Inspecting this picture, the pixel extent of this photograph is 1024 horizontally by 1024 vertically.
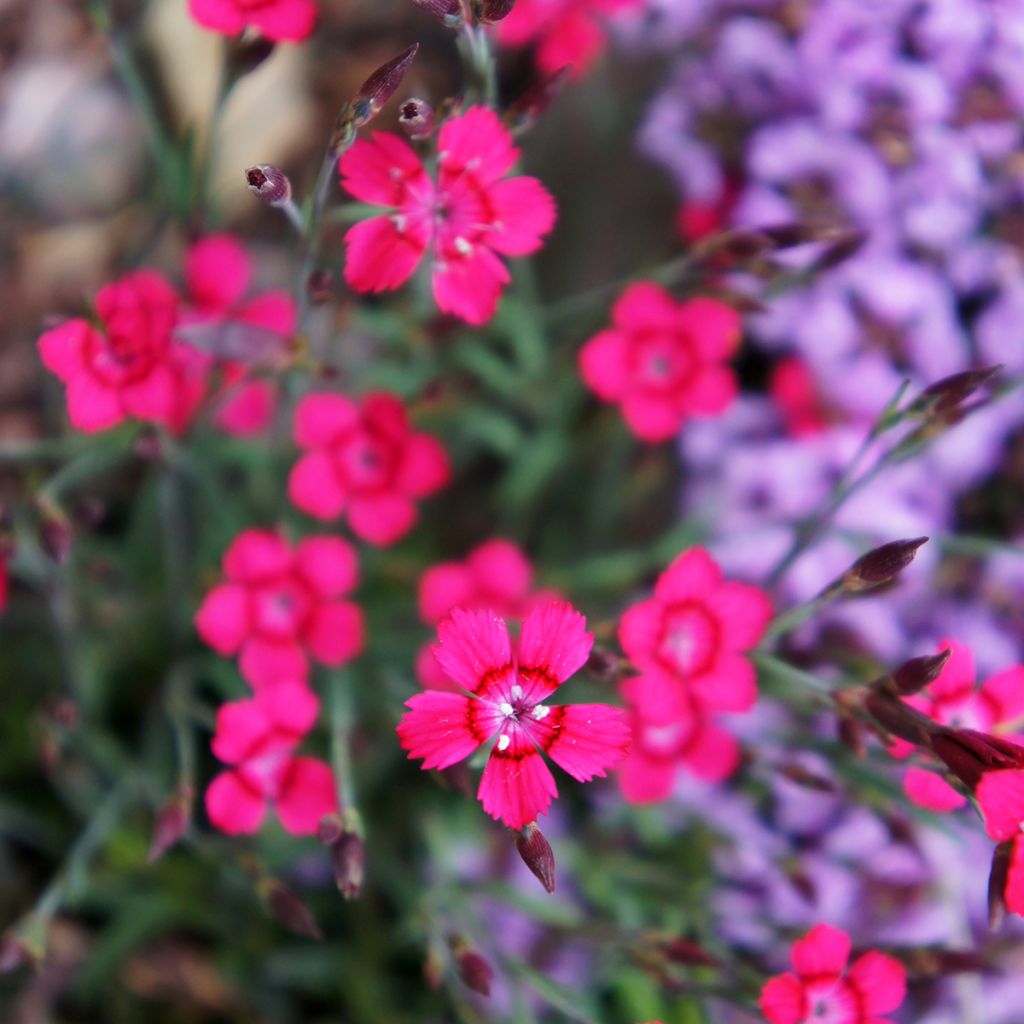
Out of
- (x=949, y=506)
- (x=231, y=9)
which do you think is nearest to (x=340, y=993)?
(x=949, y=506)

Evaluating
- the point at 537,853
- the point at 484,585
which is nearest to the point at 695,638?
the point at 537,853

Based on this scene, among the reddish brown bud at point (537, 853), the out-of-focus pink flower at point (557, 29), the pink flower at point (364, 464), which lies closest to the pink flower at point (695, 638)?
the reddish brown bud at point (537, 853)

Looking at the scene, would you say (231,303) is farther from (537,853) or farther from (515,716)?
(537,853)

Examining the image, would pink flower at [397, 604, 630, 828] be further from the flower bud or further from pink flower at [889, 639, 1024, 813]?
the flower bud

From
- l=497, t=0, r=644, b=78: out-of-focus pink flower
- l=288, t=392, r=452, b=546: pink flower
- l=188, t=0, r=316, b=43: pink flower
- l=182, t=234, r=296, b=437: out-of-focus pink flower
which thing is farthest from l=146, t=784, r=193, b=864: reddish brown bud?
l=497, t=0, r=644, b=78: out-of-focus pink flower

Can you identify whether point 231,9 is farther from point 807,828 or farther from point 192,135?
point 807,828

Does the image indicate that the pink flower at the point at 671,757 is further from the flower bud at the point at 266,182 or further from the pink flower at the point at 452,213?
the flower bud at the point at 266,182
